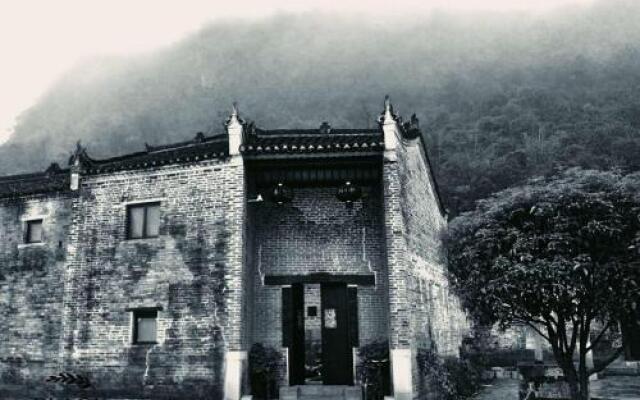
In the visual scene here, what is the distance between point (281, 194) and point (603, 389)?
12428 millimetres

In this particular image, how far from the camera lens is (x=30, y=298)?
47.2ft

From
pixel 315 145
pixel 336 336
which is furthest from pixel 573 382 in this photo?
pixel 315 145

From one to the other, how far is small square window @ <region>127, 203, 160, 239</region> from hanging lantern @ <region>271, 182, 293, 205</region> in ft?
9.47

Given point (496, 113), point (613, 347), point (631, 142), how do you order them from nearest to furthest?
point (613, 347) → point (631, 142) → point (496, 113)

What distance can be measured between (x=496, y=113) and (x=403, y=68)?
19627mm

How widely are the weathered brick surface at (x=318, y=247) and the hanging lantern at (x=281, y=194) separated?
1.79ft

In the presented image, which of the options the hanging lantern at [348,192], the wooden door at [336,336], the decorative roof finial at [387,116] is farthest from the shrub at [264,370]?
the decorative roof finial at [387,116]

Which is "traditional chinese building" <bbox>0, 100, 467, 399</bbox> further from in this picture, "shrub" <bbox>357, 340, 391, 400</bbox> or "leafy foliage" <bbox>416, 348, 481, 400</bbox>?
"leafy foliage" <bbox>416, 348, 481, 400</bbox>

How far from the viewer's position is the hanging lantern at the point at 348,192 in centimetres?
1306

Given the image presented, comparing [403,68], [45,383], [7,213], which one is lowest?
[45,383]

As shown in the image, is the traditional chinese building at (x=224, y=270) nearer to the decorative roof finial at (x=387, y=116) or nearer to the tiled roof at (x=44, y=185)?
the decorative roof finial at (x=387, y=116)

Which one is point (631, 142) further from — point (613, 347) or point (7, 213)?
point (7, 213)

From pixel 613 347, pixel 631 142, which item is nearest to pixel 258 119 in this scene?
pixel 631 142

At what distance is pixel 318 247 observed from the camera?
13422 millimetres
